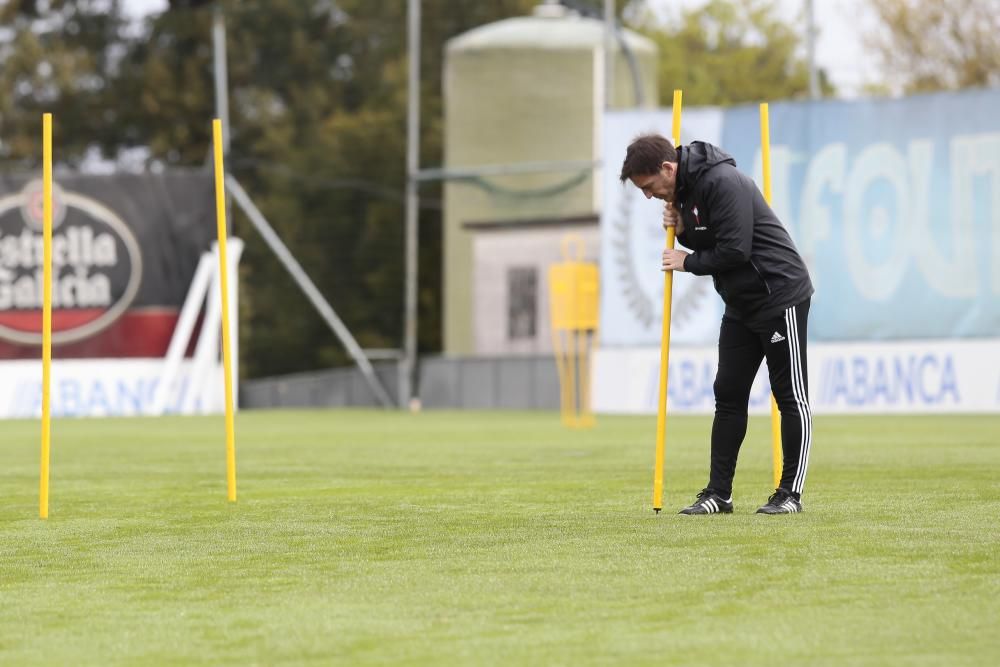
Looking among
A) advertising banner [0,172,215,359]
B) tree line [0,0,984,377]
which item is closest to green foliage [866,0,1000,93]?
tree line [0,0,984,377]

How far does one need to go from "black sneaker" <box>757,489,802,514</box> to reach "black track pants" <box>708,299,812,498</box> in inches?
1.2

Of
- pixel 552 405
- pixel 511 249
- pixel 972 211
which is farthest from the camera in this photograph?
pixel 511 249

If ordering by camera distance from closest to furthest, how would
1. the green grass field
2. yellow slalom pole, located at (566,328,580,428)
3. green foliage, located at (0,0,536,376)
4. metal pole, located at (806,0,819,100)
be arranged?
the green grass field < yellow slalom pole, located at (566,328,580,428) < metal pole, located at (806,0,819,100) < green foliage, located at (0,0,536,376)

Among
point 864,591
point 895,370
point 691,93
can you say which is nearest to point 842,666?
point 864,591

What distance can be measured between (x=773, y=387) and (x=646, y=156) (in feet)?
3.72

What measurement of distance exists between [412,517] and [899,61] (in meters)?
35.4

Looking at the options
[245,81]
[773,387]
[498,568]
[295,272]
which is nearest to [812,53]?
[295,272]

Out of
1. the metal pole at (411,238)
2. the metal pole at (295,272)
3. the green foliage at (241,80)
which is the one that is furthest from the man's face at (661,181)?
the green foliage at (241,80)

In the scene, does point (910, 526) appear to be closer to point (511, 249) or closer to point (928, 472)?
point (928, 472)

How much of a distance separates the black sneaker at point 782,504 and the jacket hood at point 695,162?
1297mm

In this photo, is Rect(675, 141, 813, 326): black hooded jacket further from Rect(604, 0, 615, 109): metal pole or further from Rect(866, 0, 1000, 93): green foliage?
Rect(866, 0, 1000, 93): green foliage

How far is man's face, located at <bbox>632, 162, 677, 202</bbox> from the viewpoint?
7.69m

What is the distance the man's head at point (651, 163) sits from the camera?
7645mm

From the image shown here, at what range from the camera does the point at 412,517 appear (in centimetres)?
822
